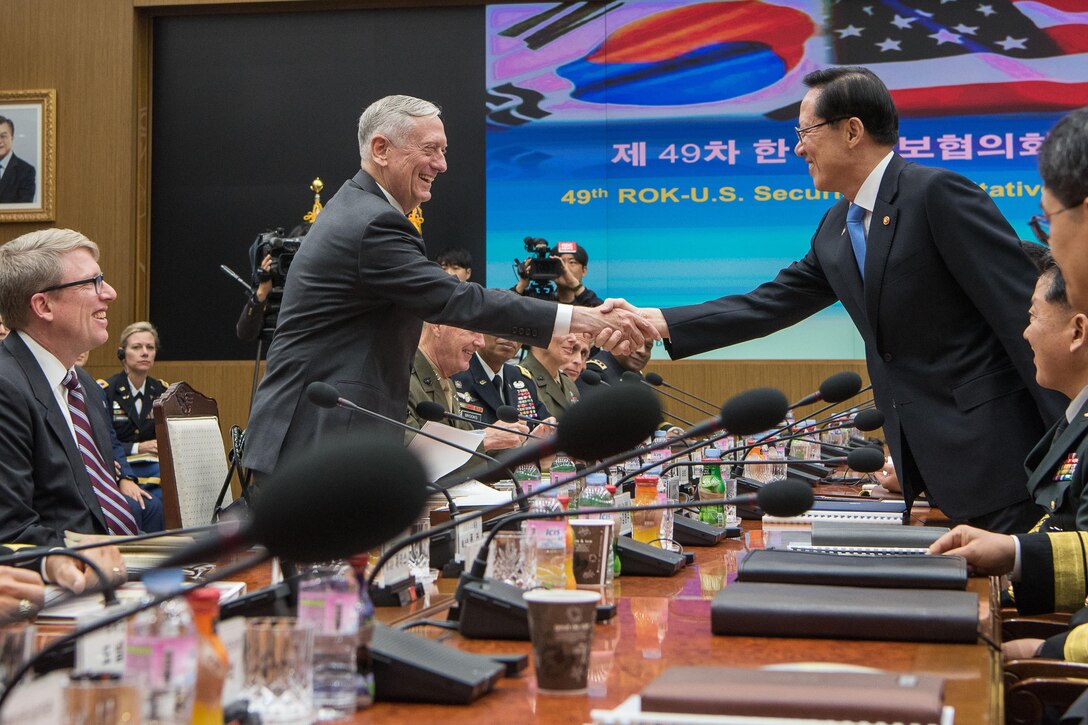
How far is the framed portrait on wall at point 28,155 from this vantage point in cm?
753

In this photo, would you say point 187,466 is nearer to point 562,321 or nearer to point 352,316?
point 352,316

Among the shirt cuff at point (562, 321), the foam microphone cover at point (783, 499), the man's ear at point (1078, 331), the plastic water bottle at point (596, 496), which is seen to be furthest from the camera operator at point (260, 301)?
the foam microphone cover at point (783, 499)

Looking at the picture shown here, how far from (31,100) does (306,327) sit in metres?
5.83

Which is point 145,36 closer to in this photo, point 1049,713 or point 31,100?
point 31,100

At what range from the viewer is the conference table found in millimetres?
997

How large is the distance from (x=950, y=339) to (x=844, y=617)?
135 cm

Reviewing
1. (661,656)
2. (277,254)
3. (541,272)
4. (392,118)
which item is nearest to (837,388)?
(661,656)

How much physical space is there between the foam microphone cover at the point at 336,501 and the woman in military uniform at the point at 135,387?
5914 millimetres

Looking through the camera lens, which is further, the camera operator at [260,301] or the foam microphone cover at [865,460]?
the camera operator at [260,301]

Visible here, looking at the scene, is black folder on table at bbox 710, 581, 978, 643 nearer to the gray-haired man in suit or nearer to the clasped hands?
the gray-haired man in suit

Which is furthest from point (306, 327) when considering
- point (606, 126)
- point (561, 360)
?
point (606, 126)

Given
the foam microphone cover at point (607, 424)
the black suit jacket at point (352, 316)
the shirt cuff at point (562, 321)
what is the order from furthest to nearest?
the shirt cuff at point (562, 321) → the black suit jacket at point (352, 316) → the foam microphone cover at point (607, 424)

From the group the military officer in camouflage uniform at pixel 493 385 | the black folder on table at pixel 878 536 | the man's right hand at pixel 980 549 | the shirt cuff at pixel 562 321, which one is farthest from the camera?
the military officer in camouflage uniform at pixel 493 385

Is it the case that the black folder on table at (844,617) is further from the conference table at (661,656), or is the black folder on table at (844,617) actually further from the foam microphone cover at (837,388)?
the foam microphone cover at (837,388)
